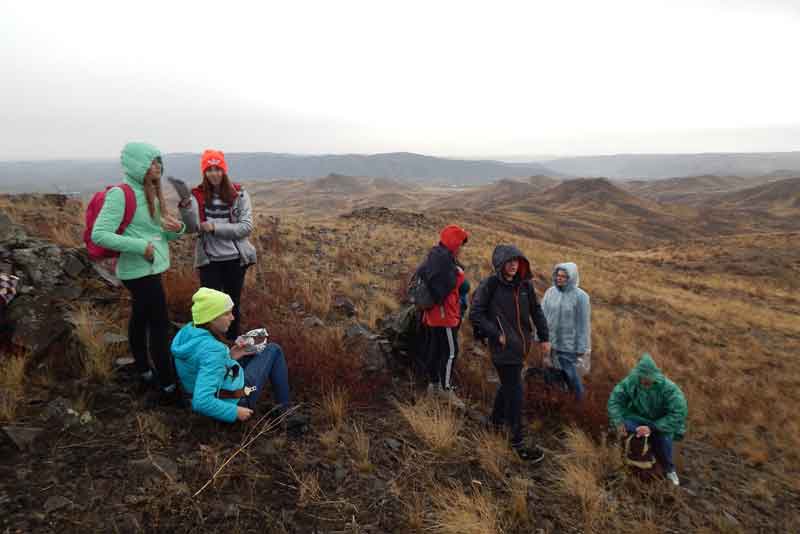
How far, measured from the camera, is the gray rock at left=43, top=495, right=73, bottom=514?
2268 millimetres

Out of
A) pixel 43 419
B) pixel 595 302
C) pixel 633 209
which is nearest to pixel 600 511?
pixel 43 419

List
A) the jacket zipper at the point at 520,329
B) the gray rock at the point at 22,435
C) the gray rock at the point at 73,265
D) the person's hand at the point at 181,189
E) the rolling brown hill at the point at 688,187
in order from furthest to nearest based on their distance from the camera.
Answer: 1. the rolling brown hill at the point at 688,187
2. the gray rock at the point at 73,265
3. the jacket zipper at the point at 520,329
4. the person's hand at the point at 181,189
5. the gray rock at the point at 22,435

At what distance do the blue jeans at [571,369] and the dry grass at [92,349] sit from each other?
488cm

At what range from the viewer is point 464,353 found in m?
5.92

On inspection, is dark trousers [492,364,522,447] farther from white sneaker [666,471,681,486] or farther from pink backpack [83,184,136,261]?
pink backpack [83,184,136,261]

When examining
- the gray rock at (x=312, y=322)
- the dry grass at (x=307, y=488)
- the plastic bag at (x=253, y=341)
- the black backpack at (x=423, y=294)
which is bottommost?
the dry grass at (x=307, y=488)

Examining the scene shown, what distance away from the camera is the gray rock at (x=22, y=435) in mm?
2678

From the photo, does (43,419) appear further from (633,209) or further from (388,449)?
(633,209)

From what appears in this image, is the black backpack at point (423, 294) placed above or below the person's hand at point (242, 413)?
above

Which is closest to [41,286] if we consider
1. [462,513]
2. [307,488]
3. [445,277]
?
[307,488]

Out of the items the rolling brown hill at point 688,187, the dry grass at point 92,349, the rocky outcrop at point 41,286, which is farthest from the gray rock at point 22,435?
the rolling brown hill at point 688,187

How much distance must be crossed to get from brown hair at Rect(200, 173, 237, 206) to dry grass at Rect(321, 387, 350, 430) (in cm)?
209

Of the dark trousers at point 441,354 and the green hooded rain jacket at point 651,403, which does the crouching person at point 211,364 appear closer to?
the dark trousers at point 441,354

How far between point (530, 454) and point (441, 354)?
4.21ft
